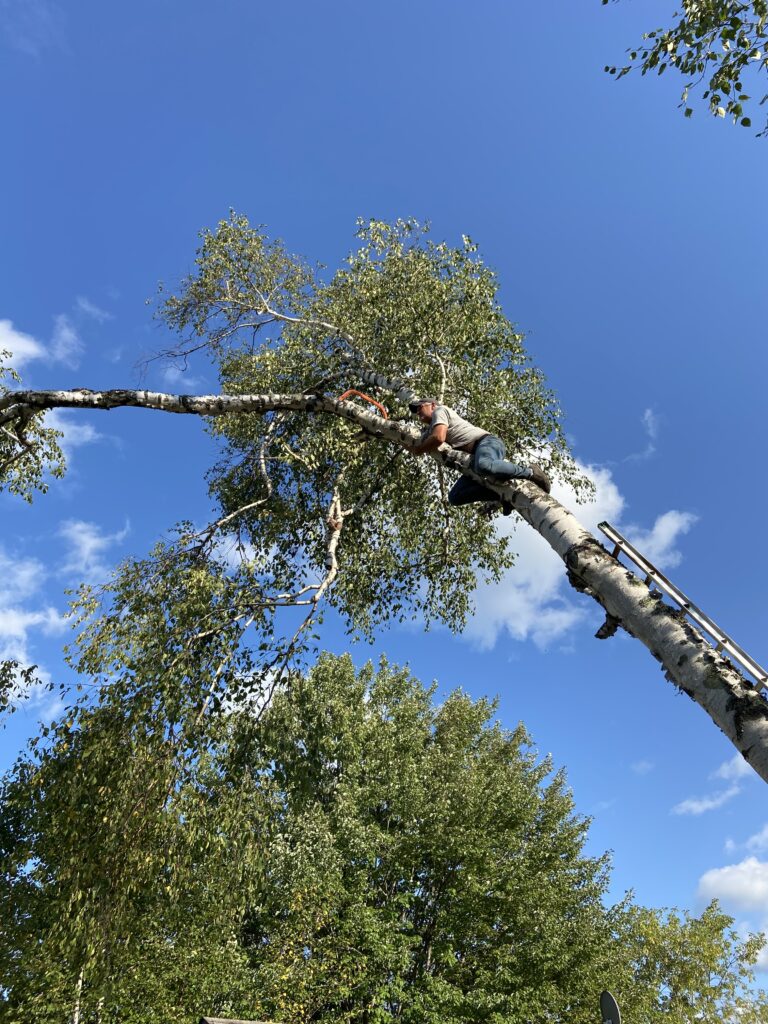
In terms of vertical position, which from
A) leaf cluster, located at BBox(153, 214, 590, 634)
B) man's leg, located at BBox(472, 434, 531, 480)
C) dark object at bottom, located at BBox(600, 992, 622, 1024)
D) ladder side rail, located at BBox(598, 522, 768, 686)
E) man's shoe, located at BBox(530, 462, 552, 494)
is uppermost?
leaf cluster, located at BBox(153, 214, 590, 634)

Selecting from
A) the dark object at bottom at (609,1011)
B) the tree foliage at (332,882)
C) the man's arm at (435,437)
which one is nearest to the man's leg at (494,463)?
the man's arm at (435,437)

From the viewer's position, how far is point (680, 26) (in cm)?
677

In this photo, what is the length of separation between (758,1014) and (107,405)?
3365cm

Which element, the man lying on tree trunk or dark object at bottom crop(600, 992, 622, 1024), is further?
dark object at bottom crop(600, 992, 622, 1024)

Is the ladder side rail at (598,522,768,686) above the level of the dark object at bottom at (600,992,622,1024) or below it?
above

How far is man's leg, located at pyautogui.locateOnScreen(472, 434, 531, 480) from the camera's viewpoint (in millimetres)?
6328

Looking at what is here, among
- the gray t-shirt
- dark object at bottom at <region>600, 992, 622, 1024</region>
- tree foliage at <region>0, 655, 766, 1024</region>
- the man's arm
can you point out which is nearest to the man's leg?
the gray t-shirt

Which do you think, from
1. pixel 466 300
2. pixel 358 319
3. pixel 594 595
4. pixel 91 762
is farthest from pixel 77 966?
pixel 466 300

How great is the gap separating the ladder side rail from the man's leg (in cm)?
101

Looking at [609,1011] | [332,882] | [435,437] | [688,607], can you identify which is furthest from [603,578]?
[332,882]

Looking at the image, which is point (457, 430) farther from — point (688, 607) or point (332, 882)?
point (332, 882)

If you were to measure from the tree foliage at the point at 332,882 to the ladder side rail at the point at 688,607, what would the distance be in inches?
154

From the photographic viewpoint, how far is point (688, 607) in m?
4.63

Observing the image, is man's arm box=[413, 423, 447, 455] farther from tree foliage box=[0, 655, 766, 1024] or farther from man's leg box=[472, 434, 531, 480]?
tree foliage box=[0, 655, 766, 1024]
